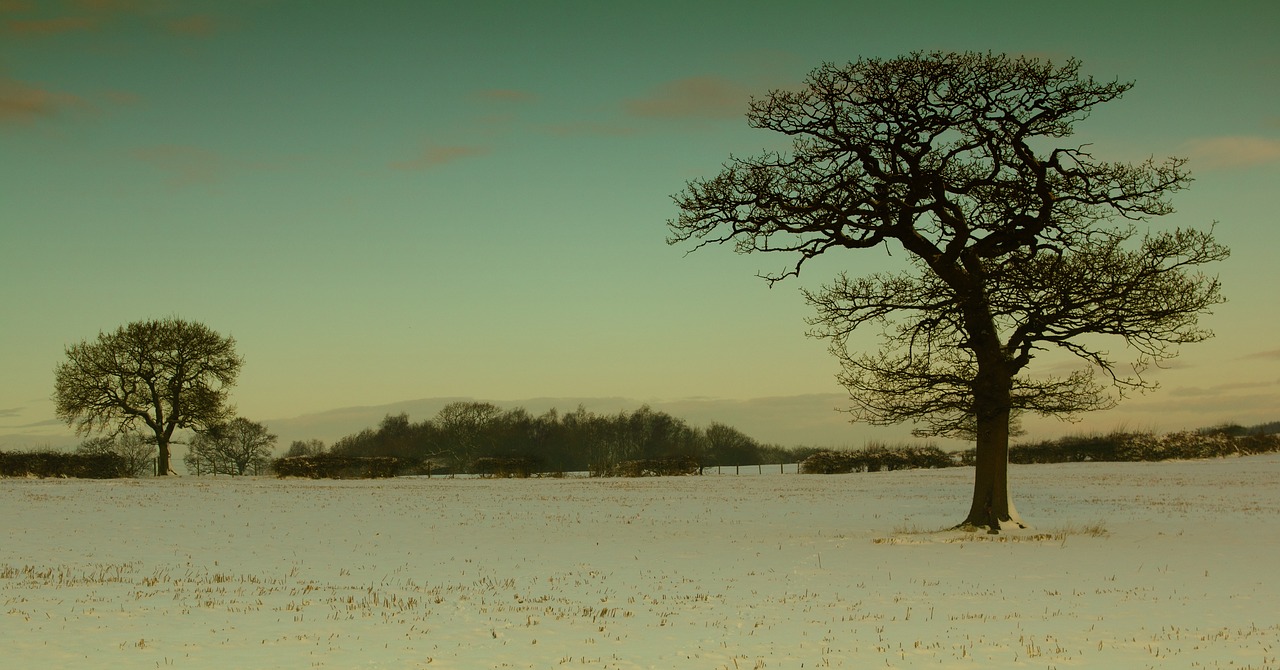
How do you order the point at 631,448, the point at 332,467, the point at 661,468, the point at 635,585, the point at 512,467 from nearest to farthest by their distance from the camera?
the point at 635,585 < the point at 661,468 < the point at 512,467 < the point at 332,467 < the point at 631,448

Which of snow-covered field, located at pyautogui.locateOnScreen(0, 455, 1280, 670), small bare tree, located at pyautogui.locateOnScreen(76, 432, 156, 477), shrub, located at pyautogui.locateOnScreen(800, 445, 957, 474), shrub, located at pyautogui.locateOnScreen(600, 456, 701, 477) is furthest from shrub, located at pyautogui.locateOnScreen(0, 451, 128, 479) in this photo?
shrub, located at pyautogui.locateOnScreen(800, 445, 957, 474)

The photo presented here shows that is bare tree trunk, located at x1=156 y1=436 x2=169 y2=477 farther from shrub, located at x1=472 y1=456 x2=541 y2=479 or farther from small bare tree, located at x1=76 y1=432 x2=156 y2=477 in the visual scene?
shrub, located at x1=472 y1=456 x2=541 y2=479

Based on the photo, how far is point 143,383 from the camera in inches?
2795

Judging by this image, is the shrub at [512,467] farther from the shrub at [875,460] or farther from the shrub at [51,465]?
the shrub at [51,465]

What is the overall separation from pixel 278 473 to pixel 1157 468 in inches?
2171

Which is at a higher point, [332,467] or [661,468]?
[332,467]

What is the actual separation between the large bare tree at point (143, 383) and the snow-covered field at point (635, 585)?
30.3m

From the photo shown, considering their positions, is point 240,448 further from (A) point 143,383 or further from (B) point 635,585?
(B) point 635,585

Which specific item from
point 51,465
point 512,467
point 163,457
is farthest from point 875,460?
point 51,465

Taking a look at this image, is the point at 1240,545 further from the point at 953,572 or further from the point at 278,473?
the point at 278,473

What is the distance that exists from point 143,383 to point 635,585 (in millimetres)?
60427

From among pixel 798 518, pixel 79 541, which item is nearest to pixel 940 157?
pixel 798 518

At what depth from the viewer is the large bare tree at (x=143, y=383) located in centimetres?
7012

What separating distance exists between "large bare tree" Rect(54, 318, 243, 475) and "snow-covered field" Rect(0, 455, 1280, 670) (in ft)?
99.4
